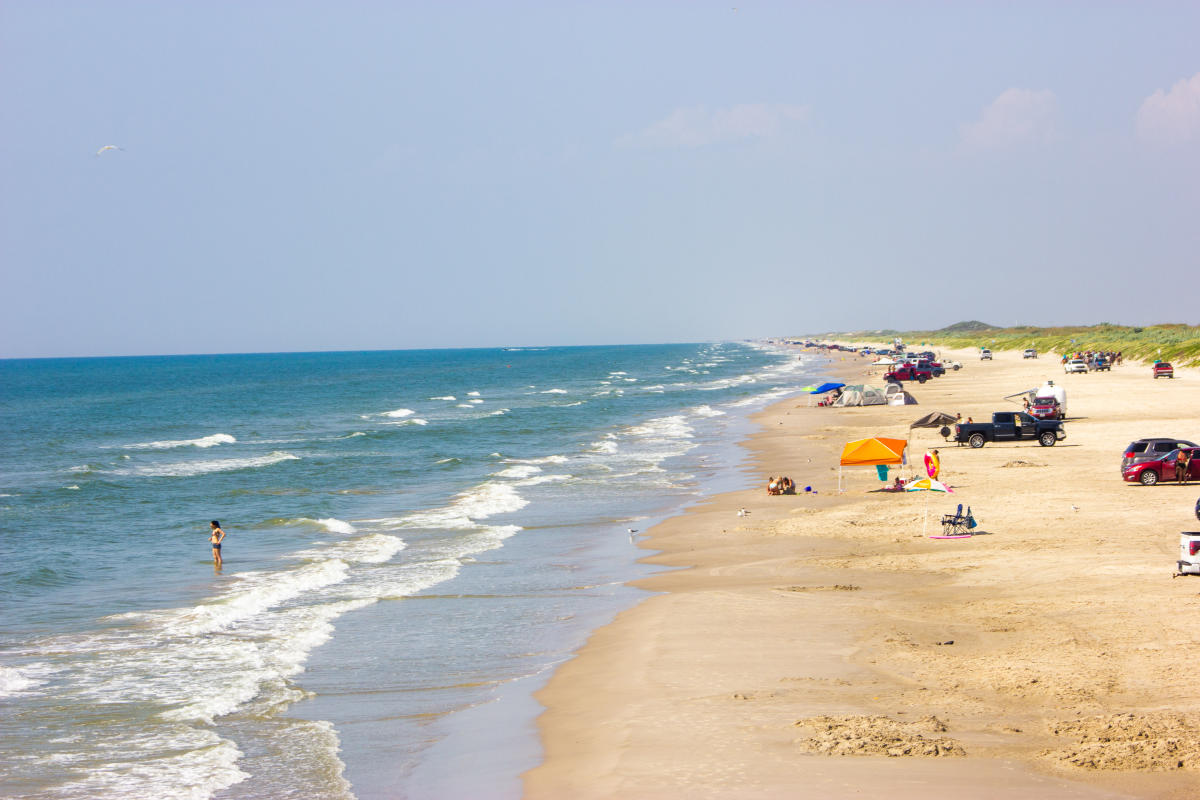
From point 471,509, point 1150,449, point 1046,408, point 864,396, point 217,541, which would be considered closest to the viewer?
point 217,541

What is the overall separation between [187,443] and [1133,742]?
62.2 metres

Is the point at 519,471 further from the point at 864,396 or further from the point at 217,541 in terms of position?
the point at 864,396

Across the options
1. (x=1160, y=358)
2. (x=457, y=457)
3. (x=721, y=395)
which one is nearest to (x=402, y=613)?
(x=457, y=457)

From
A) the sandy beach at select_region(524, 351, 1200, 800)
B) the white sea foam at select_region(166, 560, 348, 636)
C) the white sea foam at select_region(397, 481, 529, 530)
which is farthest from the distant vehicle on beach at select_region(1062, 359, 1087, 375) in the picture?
the white sea foam at select_region(166, 560, 348, 636)

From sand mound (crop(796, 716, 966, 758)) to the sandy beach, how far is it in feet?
0.11

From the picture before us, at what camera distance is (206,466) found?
5138cm

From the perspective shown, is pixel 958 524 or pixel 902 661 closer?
pixel 902 661

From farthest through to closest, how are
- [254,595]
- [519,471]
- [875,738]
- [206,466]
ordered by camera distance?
[206,466] < [519,471] < [254,595] < [875,738]

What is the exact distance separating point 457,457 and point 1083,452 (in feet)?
96.1

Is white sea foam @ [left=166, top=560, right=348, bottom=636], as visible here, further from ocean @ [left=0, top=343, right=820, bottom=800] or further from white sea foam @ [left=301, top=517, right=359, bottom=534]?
white sea foam @ [left=301, top=517, right=359, bottom=534]

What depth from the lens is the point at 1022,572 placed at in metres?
20.2

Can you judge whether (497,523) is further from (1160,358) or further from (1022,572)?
(1160,358)

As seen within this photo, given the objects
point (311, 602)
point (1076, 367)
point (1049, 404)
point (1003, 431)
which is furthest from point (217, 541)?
point (1076, 367)

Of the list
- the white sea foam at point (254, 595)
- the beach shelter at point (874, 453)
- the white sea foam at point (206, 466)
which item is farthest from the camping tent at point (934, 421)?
the white sea foam at point (206, 466)
